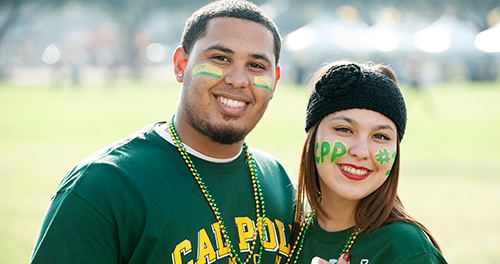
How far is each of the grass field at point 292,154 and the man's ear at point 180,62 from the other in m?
1.02

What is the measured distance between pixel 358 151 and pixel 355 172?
0.15 m

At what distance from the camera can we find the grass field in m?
6.97

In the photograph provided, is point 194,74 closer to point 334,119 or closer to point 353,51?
point 334,119

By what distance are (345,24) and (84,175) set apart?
36.5 meters

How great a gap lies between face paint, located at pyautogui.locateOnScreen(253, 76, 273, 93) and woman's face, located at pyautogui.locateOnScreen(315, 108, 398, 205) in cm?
43

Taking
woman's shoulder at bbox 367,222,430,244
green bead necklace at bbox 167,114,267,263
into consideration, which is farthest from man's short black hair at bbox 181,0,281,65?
woman's shoulder at bbox 367,222,430,244

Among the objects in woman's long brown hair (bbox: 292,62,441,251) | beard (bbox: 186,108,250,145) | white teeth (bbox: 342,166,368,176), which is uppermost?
beard (bbox: 186,108,250,145)

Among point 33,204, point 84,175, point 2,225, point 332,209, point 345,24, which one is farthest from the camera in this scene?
point 345,24

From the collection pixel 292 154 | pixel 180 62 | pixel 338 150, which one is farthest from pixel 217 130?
pixel 292 154

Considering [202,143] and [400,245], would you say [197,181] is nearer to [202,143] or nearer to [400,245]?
[202,143]

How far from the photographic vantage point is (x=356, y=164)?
9.83 feet

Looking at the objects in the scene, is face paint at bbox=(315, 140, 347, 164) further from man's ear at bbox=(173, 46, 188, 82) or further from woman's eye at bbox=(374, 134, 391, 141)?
man's ear at bbox=(173, 46, 188, 82)

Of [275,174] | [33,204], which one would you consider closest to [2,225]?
[33,204]

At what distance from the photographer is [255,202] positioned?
316 cm
